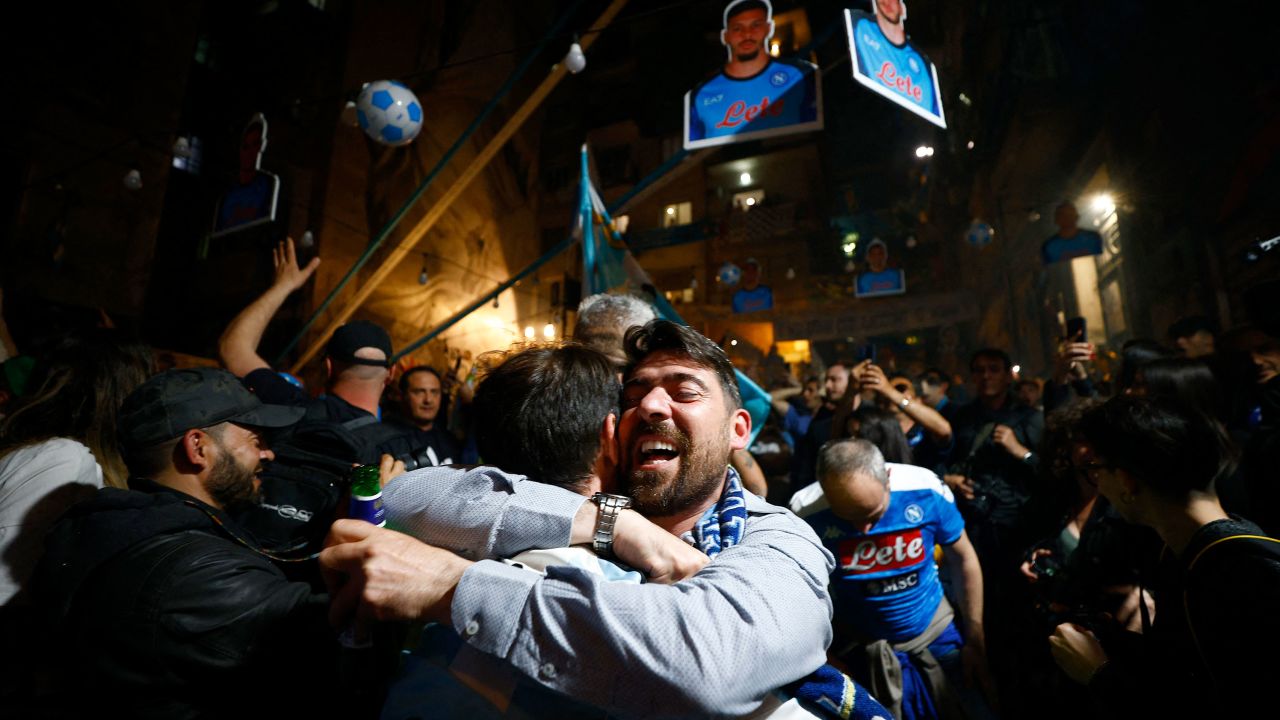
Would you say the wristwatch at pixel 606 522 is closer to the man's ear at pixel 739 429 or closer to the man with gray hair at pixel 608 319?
the man's ear at pixel 739 429

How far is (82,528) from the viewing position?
1.71m

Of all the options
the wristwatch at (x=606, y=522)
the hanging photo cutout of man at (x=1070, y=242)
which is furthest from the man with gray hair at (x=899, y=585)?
the hanging photo cutout of man at (x=1070, y=242)

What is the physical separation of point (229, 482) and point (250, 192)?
752 cm

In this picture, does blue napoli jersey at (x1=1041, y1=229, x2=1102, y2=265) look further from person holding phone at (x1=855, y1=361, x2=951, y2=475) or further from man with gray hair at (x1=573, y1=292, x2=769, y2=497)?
man with gray hair at (x1=573, y1=292, x2=769, y2=497)

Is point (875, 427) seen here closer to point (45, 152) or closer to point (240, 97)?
point (45, 152)

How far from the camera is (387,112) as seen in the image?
6230 mm

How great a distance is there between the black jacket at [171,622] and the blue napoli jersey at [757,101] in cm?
520

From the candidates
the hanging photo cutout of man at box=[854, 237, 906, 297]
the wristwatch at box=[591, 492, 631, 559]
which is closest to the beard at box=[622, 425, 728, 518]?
the wristwatch at box=[591, 492, 631, 559]

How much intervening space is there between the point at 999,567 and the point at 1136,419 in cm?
259

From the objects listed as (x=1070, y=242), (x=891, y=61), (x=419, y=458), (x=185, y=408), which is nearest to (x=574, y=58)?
(x=891, y=61)

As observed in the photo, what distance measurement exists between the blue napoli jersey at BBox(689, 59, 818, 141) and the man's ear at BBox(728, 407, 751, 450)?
13.2 ft

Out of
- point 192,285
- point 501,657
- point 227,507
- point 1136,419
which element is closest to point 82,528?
point 227,507

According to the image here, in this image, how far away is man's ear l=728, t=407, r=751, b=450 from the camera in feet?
6.80

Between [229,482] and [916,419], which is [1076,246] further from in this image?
[229,482]
